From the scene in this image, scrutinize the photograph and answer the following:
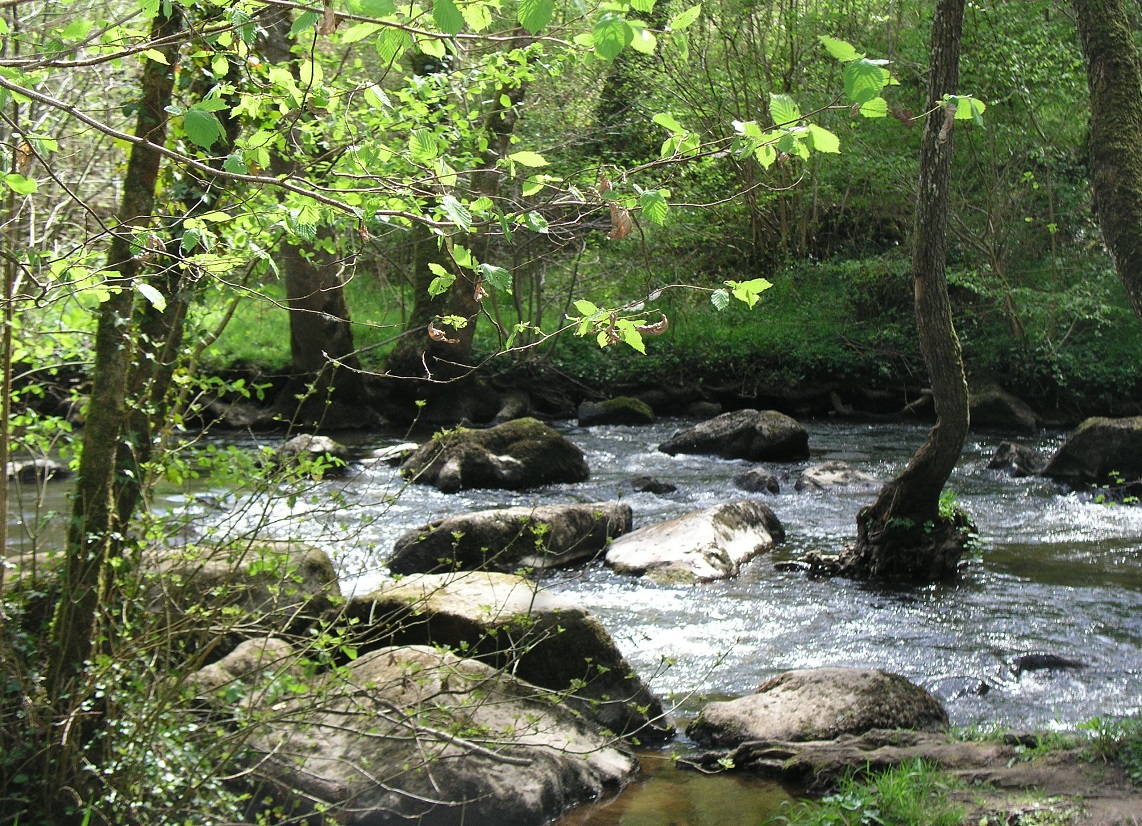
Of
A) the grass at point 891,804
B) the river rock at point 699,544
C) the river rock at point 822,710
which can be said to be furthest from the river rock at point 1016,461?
the grass at point 891,804

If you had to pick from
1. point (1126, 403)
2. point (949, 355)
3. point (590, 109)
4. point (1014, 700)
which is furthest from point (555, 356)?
point (1014, 700)

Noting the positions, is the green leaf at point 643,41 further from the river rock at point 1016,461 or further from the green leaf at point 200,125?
the river rock at point 1016,461

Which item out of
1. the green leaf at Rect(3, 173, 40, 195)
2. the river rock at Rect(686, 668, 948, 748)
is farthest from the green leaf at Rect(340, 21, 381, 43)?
the river rock at Rect(686, 668, 948, 748)

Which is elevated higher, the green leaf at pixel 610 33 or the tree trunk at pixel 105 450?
the green leaf at pixel 610 33

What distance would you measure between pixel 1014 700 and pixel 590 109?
16272 millimetres

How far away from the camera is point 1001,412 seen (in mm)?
18203

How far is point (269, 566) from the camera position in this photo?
4.48 m

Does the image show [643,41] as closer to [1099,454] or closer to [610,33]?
[610,33]

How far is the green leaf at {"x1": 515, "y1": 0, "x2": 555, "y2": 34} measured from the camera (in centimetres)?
231

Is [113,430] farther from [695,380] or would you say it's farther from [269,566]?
[695,380]

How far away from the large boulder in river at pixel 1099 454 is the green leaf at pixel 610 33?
12.7 metres

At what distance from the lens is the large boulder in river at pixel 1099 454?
44.1ft

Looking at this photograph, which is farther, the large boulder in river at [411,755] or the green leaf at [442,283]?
the large boulder in river at [411,755]

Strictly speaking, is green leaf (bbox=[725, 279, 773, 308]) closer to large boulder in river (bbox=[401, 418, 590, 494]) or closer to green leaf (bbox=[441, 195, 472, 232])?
green leaf (bbox=[441, 195, 472, 232])
